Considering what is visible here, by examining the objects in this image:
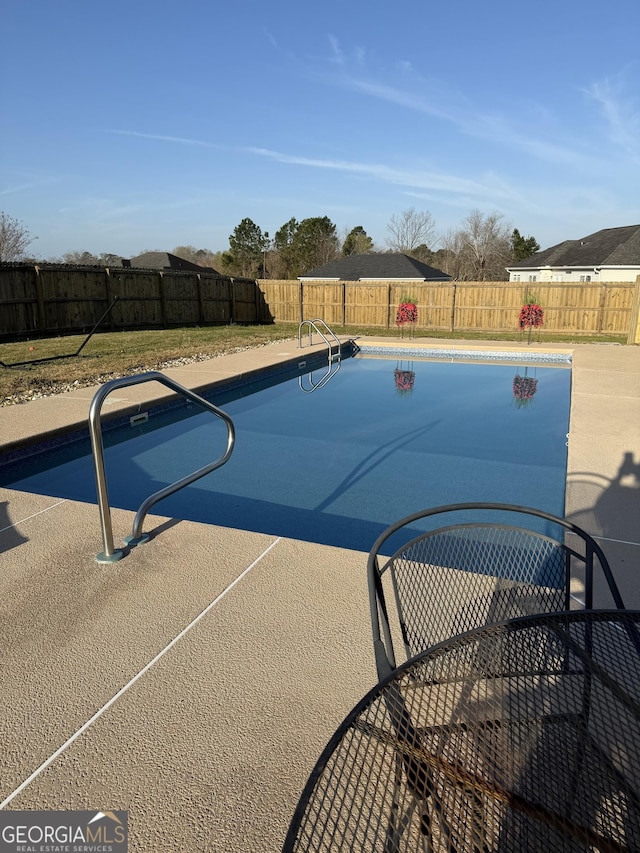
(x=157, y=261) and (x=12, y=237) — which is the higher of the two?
(x=12, y=237)

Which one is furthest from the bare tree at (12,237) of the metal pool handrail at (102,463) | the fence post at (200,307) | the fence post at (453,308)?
the metal pool handrail at (102,463)

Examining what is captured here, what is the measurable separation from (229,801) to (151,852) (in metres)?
0.25

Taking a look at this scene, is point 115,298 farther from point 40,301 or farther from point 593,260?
point 593,260

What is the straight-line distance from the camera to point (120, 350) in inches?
493

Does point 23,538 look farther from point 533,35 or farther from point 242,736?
point 533,35

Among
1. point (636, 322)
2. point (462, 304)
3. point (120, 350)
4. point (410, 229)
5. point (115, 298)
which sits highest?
point (410, 229)

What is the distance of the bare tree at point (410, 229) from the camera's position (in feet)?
188

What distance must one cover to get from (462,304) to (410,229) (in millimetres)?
42058

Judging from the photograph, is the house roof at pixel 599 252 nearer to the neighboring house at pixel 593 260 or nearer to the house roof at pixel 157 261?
the neighboring house at pixel 593 260

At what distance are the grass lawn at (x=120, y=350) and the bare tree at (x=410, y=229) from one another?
42.0 m

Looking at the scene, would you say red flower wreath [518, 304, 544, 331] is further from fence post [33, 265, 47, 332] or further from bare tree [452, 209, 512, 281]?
bare tree [452, 209, 512, 281]

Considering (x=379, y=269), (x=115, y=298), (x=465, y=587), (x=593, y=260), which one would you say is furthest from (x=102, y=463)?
(x=593, y=260)

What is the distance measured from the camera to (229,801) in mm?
1671

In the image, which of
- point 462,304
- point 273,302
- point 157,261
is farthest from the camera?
point 157,261
